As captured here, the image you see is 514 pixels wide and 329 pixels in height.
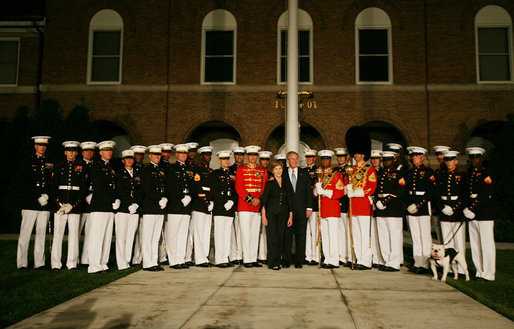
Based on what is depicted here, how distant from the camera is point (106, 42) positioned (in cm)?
1750

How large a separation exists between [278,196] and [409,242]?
6744 millimetres

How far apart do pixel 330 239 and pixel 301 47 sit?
1073 centimetres

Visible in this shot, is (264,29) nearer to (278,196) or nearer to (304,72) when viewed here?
(304,72)

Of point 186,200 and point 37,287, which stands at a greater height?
point 186,200

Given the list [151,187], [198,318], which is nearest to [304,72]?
[151,187]

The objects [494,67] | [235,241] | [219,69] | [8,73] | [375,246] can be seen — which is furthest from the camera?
[8,73]

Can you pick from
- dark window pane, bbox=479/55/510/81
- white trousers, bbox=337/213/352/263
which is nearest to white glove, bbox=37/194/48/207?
white trousers, bbox=337/213/352/263

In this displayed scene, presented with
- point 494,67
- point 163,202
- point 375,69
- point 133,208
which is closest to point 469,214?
point 163,202

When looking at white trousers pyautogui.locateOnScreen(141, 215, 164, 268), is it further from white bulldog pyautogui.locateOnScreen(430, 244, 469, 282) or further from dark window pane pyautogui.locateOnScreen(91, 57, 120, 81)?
dark window pane pyautogui.locateOnScreen(91, 57, 120, 81)

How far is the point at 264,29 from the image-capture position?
16766 millimetres

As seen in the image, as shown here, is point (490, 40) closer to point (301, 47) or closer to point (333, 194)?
point (301, 47)

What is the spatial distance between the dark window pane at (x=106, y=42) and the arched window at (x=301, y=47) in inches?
262

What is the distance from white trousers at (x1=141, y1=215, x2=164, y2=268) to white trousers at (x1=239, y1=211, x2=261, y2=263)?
5.09 feet

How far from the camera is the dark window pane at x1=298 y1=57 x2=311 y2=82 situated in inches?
662
